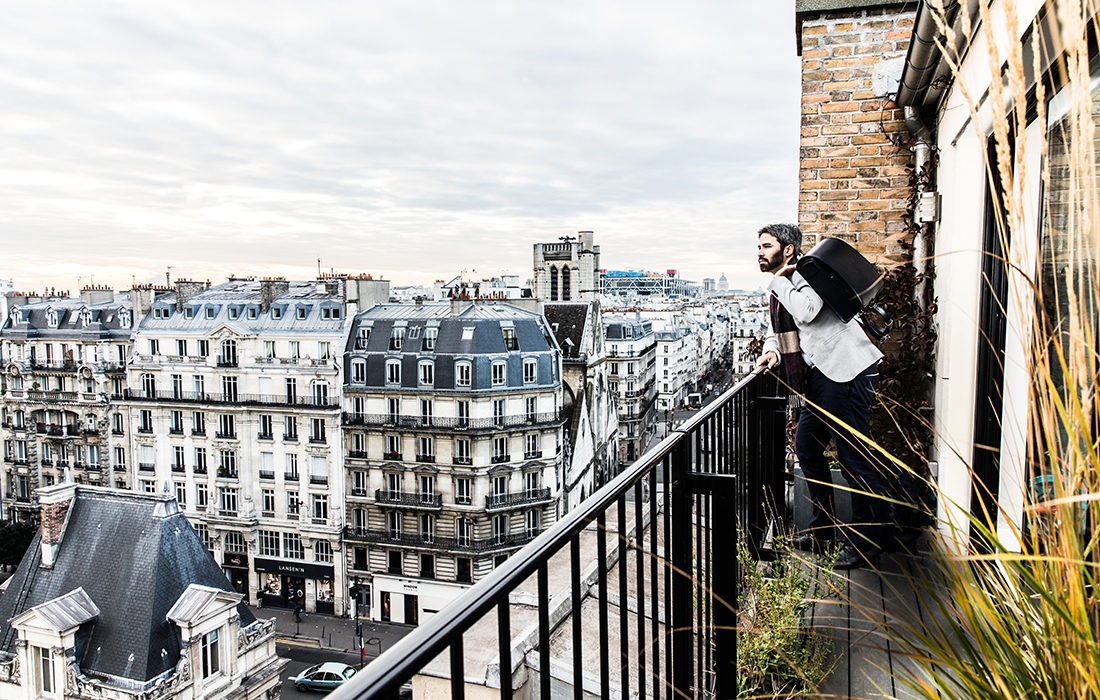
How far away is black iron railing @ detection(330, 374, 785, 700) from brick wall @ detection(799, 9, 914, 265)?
2342mm

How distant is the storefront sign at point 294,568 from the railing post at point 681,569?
23.8 metres

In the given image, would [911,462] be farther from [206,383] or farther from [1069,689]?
[206,383]

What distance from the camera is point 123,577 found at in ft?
41.7

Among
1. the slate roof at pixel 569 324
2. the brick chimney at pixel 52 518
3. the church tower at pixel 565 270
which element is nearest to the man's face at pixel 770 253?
the brick chimney at pixel 52 518

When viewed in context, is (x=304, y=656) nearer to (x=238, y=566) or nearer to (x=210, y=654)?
(x=238, y=566)

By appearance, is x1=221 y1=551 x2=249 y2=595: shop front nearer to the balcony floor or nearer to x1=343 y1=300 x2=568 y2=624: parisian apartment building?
x1=343 y1=300 x2=568 y2=624: parisian apartment building

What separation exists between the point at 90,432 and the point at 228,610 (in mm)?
18423

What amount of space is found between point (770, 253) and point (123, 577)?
1293 centimetres

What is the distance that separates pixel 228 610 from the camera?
12.8 metres

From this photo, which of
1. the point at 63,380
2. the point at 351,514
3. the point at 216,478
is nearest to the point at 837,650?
the point at 351,514

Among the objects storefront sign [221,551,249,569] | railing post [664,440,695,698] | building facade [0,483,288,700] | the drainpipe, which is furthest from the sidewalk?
railing post [664,440,695,698]

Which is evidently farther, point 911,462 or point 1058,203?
point 911,462

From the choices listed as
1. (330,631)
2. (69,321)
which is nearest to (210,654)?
(330,631)

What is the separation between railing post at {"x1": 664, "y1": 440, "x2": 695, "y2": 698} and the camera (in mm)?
2094
